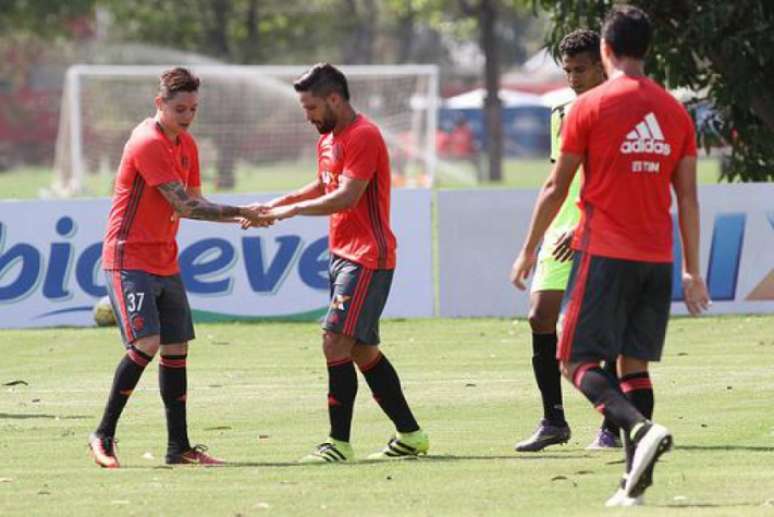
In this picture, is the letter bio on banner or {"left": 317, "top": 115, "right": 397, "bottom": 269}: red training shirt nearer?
{"left": 317, "top": 115, "right": 397, "bottom": 269}: red training shirt

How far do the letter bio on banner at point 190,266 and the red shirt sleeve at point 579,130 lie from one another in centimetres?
1071

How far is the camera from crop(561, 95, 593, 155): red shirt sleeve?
8.28m

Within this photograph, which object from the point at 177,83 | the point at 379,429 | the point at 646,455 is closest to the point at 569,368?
the point at 646,455

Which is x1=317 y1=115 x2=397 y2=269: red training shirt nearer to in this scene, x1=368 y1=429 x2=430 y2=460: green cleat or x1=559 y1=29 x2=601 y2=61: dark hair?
x1=368 y1=429 x2=430 y2=460: green cleat

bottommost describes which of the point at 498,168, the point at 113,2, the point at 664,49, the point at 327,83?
the point at 498,168

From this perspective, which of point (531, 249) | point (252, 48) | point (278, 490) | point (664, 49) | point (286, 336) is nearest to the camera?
point (531, 249)

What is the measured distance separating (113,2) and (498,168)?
39.7 ft

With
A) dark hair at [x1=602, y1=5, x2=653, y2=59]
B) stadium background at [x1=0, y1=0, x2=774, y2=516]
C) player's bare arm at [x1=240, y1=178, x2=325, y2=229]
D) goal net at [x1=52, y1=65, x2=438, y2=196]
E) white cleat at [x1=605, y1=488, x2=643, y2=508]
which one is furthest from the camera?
goal net at [x1=52, y1=65, x2=438, y2=196]

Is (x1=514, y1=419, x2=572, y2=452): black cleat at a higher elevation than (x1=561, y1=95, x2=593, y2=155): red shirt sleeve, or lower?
lower

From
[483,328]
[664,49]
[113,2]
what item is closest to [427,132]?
[113,2]

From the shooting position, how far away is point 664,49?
2177cm

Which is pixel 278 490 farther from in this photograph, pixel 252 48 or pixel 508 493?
pixel 252 48

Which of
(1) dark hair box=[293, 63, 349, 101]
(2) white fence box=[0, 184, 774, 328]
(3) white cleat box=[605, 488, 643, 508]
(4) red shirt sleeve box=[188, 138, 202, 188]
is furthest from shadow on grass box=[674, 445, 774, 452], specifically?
(2) white fence box=[0, 184, 774, 328]

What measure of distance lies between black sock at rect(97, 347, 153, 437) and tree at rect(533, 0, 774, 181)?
11908mm
